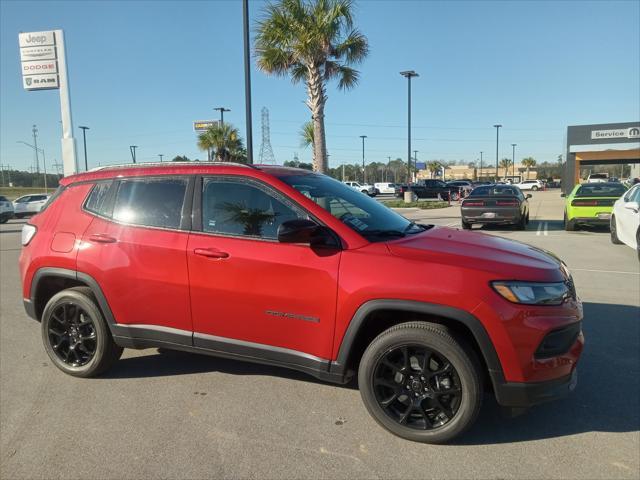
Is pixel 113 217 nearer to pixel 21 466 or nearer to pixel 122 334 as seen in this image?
pixel 122 334

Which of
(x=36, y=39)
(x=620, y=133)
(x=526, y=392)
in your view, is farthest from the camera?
(x=620, y=133)

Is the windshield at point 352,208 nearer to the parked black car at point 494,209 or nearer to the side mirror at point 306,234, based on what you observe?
the side mirror at point 306,234

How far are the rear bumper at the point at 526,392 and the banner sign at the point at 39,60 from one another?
2308 cm

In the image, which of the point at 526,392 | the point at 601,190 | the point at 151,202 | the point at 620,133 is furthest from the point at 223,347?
the point at 620,133

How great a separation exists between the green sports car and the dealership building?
3088cm

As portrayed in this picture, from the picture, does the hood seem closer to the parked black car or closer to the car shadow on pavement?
the car shadow on pavement

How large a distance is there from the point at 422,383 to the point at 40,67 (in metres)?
23.3

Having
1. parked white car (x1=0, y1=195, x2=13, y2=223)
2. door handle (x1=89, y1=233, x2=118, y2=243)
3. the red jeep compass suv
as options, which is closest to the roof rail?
the red jeep compass suv


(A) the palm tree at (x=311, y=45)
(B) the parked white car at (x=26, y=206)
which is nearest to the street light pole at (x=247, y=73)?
(A) the palm tree at (x=311, y=45)

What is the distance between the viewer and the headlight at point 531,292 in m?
2.81

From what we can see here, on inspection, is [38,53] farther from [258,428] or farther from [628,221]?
[258,428]

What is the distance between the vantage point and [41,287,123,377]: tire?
394 centimetres

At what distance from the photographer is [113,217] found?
3889 millimetres

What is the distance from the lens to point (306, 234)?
10.1 feet
